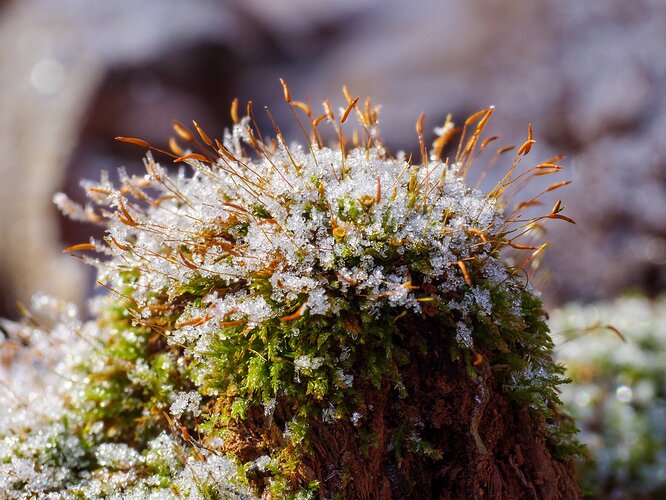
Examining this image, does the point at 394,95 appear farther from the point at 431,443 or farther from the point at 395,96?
the point at 431,443

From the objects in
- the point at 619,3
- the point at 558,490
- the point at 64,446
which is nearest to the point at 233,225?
the point at 64,446

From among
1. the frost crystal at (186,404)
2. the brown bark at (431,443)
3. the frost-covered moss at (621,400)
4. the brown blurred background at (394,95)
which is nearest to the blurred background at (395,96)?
the brown blurred background at (394,95)

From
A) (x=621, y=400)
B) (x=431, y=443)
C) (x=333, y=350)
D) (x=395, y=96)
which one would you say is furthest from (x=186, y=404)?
(x=395, y=96)

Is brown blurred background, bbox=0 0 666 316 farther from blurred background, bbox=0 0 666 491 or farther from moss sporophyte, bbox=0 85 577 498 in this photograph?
moss sporophyte, bbox=0 85 577 498

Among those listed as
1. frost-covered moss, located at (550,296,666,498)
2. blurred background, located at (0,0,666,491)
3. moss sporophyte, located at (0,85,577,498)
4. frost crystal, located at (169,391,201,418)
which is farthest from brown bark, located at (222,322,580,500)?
blurred background, located at (0,0,666,491)

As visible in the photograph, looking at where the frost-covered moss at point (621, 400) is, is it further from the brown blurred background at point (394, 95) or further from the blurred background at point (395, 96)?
the brown blurred background at point (394, 95)

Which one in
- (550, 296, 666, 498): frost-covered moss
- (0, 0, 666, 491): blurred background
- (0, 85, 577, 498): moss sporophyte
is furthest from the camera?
(0, 0, 666, 491): blurred background
